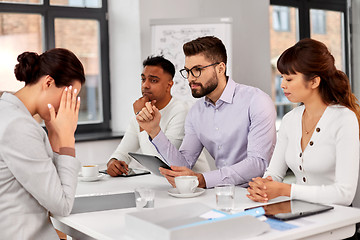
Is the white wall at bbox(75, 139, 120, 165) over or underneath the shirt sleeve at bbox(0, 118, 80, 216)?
underneath

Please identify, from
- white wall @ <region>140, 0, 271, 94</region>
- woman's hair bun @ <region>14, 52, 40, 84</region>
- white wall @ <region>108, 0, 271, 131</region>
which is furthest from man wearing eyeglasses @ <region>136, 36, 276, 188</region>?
white wall @ <region>140, 0, 271, 94</region>

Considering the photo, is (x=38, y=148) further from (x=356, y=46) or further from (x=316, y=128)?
(x=356, y=46)

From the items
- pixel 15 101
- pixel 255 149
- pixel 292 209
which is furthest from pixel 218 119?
pixel 15 101

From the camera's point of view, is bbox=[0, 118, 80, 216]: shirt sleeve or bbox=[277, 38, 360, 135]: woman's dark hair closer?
bbox=[0, 118, 80, 216]: shirt sleeve

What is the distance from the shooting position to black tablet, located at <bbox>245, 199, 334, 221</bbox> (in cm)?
157

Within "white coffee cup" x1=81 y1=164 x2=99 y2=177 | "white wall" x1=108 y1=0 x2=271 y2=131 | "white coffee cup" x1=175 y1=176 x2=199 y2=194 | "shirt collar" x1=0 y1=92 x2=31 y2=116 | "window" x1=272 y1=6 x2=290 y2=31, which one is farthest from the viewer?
"window" x1=272 y1=6 x2=290 y2=31

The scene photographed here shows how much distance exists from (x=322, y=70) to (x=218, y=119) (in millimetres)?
719

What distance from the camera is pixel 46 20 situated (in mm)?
4570

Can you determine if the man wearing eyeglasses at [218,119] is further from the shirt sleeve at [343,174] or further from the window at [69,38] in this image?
the window at [69,38]

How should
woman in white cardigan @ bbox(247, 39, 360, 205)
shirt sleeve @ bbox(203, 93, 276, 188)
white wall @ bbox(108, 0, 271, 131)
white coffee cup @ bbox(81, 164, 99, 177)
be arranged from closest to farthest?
woman in white cardigan @ bbox(247, 39, 360, 205)
shirt sleeve @ bbox(203, 93, 276, 188)
white coffee cup @ bbox(81, 164, 99, 177)
white wall @ bbox(108, 0, 271, 131)

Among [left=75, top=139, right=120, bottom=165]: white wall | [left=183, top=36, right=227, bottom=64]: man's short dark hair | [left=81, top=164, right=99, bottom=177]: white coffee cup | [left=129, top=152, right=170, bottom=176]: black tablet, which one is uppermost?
[left=183, top=36, right=227, bottom=64]: man's short dark hair

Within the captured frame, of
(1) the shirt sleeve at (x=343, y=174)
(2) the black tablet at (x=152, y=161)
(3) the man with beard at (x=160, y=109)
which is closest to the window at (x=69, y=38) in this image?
(3) the man with beard at (x=160, y=109)

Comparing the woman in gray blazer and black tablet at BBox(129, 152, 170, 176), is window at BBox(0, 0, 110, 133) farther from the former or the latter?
the woman in gray blazer

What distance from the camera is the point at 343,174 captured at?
1.86 metres
